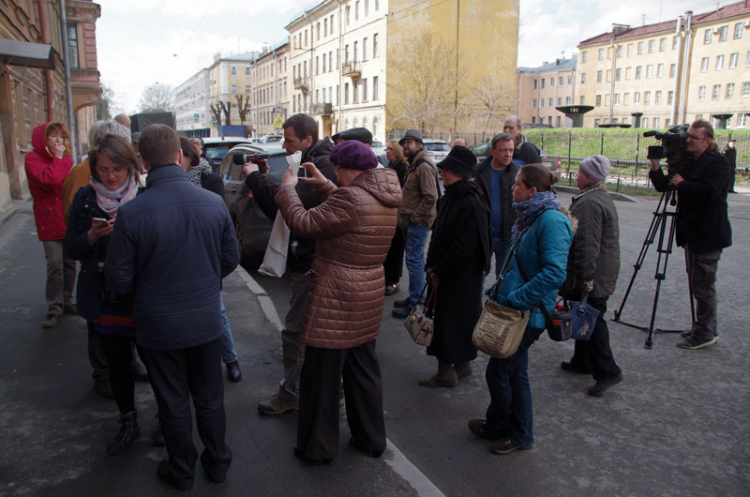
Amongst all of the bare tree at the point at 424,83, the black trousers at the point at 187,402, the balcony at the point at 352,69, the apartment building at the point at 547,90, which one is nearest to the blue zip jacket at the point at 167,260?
the black trousers at the point at 187,402

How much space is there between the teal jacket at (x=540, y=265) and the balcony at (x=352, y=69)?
4943cm

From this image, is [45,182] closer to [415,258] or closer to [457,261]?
[415,258]

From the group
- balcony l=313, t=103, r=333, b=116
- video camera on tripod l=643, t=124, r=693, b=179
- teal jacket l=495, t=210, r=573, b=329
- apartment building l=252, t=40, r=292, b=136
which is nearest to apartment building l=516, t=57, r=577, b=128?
apartment building l=252, t=40, r=292, b=136

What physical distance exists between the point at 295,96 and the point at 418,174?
213 ft

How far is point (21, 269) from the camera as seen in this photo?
7.61 metres

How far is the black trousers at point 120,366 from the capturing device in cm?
315

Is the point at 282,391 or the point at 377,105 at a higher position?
the point at 377,105

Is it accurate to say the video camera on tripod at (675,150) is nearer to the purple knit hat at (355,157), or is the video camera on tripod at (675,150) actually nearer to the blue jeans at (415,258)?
the blue jeans at (415,258)

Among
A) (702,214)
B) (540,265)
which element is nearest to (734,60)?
(702,214)

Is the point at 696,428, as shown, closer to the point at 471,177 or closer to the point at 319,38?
the point at 471,177

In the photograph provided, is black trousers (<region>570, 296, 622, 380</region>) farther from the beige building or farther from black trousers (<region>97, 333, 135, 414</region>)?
the beige building

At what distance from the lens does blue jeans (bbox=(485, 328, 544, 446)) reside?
329 centimetres

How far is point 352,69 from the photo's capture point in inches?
2009

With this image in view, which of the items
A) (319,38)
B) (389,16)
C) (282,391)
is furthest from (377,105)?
(282,391)
